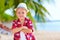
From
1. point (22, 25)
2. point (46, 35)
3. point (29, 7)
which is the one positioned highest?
point (29, 7)

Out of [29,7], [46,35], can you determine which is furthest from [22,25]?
[46,35]

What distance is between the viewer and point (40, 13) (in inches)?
70.4

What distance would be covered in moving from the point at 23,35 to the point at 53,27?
137cm

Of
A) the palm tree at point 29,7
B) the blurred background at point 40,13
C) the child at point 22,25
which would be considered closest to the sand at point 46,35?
the blurred background at point 40,13

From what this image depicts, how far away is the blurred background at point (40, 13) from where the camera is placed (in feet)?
5.51

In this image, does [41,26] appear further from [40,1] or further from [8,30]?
[8,30]

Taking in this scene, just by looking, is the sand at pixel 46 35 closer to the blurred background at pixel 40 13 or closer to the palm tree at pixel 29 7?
the blurred background at pixel 40 13

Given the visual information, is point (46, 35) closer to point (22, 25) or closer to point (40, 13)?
point (40, 13)

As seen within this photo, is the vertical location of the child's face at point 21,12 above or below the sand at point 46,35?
above

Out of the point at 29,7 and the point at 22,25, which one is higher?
the point at 29,7

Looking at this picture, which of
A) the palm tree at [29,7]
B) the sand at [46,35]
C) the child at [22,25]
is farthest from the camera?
the sand at [46,35]

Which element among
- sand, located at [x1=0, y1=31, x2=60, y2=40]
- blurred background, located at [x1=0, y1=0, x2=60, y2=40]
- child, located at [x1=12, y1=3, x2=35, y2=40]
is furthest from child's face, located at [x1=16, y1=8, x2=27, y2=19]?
sand, located at [x1=0, y1=31, x2=60, y2=40]

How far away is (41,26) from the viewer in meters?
2.12

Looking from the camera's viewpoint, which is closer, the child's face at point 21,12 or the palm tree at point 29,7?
the child's face at point 21,12
